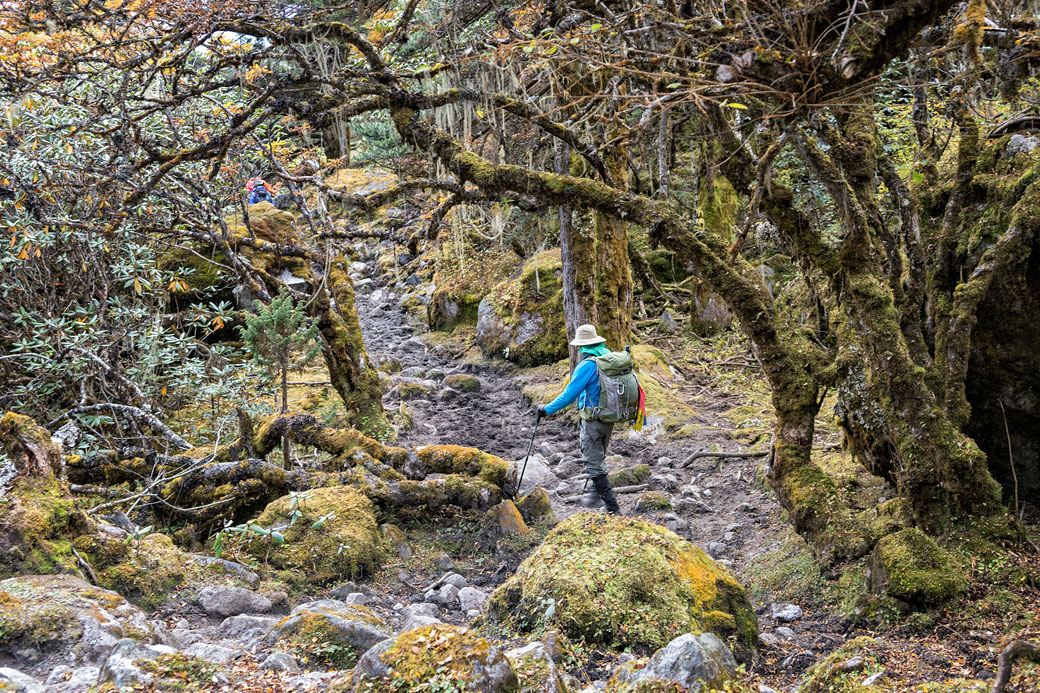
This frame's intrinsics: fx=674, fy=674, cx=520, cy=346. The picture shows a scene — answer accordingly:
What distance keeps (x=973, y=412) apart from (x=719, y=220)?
370 inches

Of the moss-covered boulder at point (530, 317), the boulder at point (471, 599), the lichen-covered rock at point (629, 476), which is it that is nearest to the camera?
the boulder at point (471, 599)

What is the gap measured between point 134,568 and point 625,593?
3509mm

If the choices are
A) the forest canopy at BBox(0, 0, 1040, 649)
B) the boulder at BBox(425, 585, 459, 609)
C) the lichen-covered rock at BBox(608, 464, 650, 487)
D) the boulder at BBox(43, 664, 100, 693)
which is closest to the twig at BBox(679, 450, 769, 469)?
the lichen-covered rock at BBox(608, 464, 650, 487)

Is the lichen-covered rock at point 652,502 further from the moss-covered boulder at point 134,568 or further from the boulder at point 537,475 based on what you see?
the moss-covered boulder at point 134,568

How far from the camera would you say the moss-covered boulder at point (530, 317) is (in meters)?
13.8

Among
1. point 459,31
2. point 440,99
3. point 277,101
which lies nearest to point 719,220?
point 459,31

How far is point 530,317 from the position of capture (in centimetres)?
1418

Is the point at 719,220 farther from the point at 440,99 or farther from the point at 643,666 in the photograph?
the point at 643,666

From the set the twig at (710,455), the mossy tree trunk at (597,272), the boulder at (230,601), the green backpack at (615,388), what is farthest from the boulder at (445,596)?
the mossy tree trunk at (597,272)

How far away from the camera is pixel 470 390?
13.1 m

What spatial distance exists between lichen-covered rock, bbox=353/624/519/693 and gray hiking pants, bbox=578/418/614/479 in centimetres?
407

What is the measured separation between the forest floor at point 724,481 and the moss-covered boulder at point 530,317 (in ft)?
1.55

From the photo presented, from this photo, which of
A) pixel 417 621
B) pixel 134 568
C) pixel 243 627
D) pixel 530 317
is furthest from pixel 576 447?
pixel 134 568

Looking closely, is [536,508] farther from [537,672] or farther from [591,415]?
[537,672]
